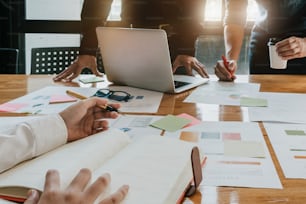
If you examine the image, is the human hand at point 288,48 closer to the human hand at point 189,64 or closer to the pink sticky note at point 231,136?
the human hand at point 189,64

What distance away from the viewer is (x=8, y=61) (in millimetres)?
2629

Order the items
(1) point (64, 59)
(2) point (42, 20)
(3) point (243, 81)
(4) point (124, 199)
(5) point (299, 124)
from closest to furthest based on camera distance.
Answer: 1. (4) point (124, 199)
2. (5) point (299, 124)
3. (3) point (243, 81)
4. (1) point (64, 59)
5. (2) point (42, 20)

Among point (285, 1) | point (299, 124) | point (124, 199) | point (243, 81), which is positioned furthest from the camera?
point (285, 1)

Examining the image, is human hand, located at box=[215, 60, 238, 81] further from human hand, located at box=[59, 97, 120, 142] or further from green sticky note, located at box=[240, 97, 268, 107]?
human hand, located at box=[59, 97, 120, 142]

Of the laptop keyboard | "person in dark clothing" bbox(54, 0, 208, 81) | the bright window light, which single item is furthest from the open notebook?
the bright window light

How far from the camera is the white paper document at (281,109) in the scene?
1.34 m

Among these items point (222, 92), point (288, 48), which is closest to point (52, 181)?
point (222, 92)

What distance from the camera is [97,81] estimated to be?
1940 millimetres

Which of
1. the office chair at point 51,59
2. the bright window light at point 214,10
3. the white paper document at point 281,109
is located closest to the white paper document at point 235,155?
the white paper document at point 281,109

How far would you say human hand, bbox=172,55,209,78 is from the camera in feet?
6.64

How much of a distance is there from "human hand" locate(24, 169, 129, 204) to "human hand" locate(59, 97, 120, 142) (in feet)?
1.04

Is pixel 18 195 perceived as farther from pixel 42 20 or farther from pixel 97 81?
pixel 42 20

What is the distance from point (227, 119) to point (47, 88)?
31.6 inches

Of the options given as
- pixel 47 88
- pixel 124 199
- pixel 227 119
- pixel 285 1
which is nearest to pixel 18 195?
pixel 124 199
